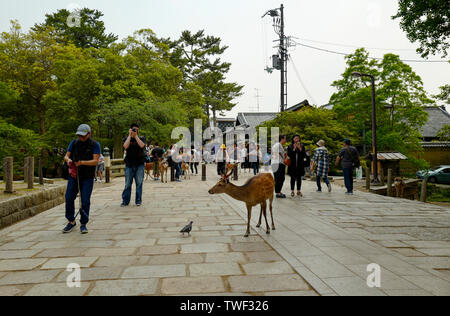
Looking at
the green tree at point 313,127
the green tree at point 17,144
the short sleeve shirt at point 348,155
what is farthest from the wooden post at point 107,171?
the short sleeve shirt at point 348,155

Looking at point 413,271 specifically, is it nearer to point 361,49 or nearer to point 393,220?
point 393,220

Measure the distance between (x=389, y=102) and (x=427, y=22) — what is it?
1466cm

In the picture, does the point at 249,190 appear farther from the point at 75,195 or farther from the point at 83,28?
the point at 83,28

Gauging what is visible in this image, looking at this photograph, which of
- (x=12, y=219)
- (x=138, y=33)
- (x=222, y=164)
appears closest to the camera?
(x=12, y=219)

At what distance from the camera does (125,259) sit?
3729mm

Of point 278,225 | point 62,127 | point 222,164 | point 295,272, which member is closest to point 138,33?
point 62,127

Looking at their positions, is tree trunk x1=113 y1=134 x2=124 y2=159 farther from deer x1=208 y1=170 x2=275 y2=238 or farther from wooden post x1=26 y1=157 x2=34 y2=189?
deer x1=208 y1=170 x2=275 y2=238

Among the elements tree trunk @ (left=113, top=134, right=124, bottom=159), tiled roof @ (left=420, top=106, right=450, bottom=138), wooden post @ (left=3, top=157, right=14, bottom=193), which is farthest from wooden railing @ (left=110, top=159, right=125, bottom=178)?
tiled roof @ (left=420, top=106, right=450, bottom=138)

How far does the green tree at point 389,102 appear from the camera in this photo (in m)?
21.6

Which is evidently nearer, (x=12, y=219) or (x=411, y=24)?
(x=12, y=219)

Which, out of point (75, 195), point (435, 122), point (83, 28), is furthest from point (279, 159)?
point (435, 122)

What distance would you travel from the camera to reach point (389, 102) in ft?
74.3

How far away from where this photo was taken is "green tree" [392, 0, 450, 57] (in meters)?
8.74
